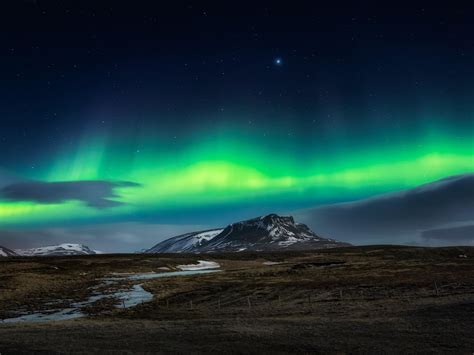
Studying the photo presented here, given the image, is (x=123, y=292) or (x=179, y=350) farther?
(x=123, y=292)

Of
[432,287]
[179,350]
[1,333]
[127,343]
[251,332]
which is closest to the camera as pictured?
[179,350]

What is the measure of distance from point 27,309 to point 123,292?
18903mm

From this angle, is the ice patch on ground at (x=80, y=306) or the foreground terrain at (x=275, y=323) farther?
the ice patch on ground at (x=80, y=306)

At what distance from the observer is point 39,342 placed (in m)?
26.2

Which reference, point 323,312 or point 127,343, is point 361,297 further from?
point 127,343

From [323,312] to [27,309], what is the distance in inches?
1488

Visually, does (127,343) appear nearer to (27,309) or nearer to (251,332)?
(251,332)

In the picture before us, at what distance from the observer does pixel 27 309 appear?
53.8 m

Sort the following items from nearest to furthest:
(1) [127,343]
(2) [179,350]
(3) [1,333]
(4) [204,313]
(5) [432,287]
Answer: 1. (2) [179,350]
2. (1) [127,343]
3. (3) [1,333]
4. (4) [204,313]
5. (5) [432,287]

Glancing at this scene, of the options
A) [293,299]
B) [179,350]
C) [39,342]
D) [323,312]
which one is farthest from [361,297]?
[39,342]

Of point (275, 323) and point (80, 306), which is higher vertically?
point (80, 306)

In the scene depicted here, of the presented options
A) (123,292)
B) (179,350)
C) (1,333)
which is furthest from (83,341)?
(123,292)

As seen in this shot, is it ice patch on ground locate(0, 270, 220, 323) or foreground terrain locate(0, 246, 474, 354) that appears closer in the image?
foreground terrain locate(0, 246, 474, 354)

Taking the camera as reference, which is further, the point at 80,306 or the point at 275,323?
the point at 80,306
